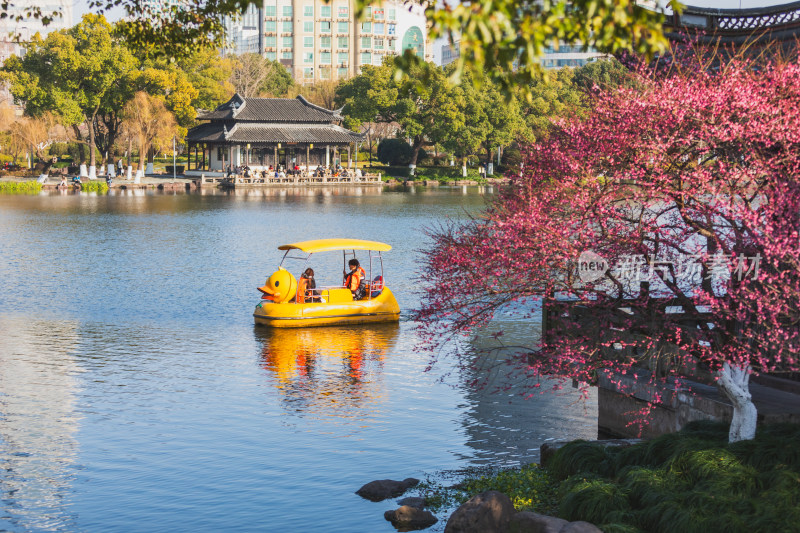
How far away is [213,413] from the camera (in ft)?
57.3

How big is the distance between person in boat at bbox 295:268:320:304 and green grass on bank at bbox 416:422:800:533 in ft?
40.9

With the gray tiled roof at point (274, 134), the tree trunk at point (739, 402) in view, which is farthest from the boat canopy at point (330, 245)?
the gray tiled roof at point (274, 134)

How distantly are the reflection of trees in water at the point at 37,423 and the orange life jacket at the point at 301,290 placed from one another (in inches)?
218

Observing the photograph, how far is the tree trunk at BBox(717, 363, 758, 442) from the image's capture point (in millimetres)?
11289

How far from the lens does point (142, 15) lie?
49.6ft

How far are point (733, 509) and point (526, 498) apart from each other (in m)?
2.77

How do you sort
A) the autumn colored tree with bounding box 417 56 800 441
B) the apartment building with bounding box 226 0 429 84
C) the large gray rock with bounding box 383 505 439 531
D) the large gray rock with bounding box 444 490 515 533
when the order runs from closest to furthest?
the large gray rock with bounding box 444 490 515 533 → the autumn colored tree with bounding box 417 56 800 441 → the large gray rock with bounding box 383 505 439 531 → the apartment building with bounding box 226 0 429 84

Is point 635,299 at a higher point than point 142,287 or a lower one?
higher

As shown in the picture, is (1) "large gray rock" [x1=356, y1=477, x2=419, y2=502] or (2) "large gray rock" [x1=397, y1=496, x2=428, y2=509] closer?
(2) "large gray rock" [x1=397, y1=496, x2=428, y2=509]

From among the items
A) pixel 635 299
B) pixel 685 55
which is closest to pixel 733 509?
pixel 635 299

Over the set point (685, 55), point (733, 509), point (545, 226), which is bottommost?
point (733, 509)

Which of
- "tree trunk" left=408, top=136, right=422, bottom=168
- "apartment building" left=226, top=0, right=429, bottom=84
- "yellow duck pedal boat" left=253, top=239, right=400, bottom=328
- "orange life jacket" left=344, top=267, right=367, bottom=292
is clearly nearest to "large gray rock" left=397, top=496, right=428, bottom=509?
"yellow duck pedal boat" left=253, top=239, right=400, bottom=328

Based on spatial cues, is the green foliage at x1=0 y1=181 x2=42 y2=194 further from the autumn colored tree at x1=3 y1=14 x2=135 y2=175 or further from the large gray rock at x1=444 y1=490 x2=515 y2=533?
the large gray rock at x1=444 y1=490 x2=515 y2=533

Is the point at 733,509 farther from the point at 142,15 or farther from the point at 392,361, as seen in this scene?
the point at 392,361
